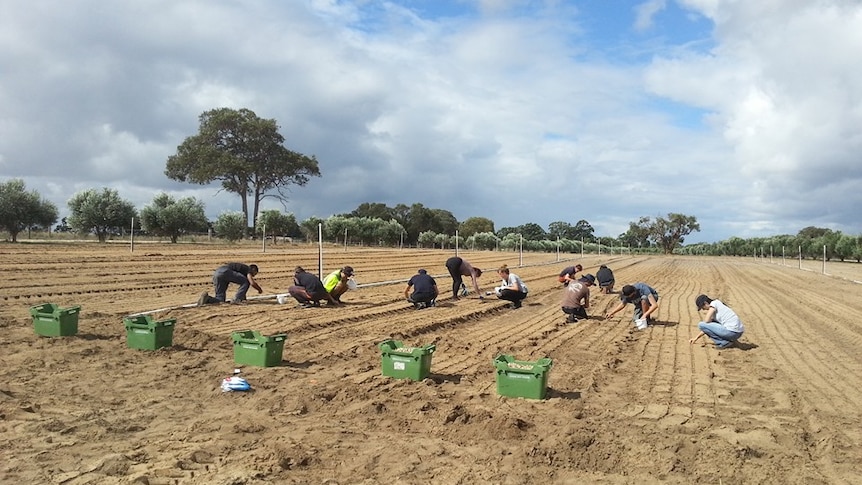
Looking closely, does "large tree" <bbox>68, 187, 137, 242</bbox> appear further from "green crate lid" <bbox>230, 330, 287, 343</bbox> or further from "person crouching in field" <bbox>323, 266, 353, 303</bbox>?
"green crate lid" <bbox>230, 330, 287, 343</bbox>

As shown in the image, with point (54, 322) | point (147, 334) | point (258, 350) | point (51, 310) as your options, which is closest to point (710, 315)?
point (258, 350)

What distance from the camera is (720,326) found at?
9.89 meters

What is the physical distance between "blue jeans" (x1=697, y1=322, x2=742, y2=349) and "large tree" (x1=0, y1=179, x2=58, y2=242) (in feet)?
111

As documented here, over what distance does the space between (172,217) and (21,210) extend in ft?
35.7

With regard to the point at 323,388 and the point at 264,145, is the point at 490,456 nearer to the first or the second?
the point at 323,388

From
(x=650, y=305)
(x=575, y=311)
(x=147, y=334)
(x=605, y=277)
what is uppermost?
(x=605, y=277)

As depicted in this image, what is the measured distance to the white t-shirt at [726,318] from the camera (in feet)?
32.3

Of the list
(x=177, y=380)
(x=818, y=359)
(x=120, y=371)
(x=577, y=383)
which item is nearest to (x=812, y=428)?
(x=577, y=383)

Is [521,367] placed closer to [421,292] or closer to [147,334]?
[147,334]

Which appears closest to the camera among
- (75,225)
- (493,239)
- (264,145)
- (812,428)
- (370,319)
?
(812,428)

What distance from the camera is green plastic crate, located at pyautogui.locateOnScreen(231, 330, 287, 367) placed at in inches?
293

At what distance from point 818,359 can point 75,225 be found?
41025 millimetres

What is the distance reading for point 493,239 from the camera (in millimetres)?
84000

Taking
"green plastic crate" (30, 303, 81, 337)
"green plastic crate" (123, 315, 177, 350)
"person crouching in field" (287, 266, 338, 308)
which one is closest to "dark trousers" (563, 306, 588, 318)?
"person crouching in field" (287, 266, 338, 308)
